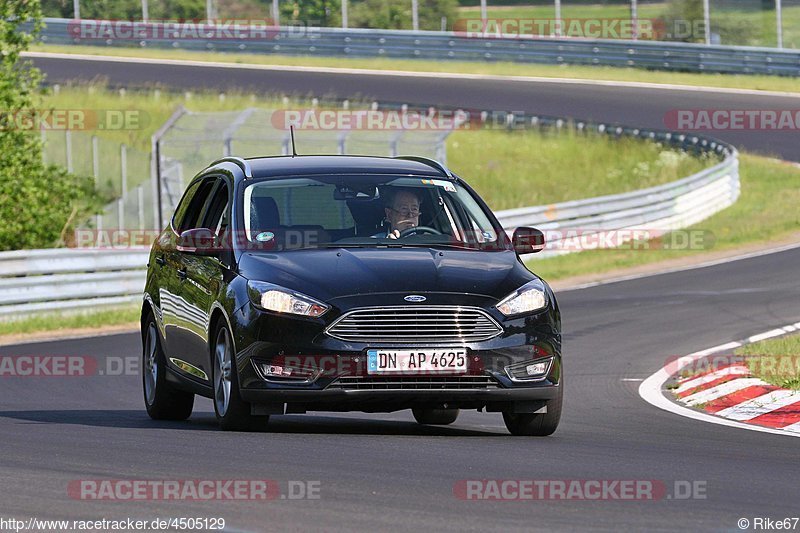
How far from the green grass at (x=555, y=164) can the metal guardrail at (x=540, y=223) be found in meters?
0.50

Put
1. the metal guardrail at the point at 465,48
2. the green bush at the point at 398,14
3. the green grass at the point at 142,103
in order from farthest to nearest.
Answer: the green bush at the point at 398,14
the metal guardrail at the point at 465,48
the green grass at the point at 142,103

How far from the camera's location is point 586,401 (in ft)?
40.8

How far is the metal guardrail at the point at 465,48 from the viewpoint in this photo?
47844mm

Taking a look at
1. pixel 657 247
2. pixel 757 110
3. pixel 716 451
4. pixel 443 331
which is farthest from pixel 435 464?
pixel 757 110

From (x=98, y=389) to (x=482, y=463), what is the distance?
655cm

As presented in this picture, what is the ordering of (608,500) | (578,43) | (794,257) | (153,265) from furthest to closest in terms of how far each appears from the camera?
(578,43), (794,257), (153,265), (608,500)

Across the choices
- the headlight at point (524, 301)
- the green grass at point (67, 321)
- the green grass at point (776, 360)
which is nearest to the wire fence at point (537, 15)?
the green grass at point (67, 321)

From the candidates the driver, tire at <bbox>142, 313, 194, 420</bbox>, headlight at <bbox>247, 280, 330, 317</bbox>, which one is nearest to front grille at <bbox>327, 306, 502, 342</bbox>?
headlight at <bbox>247, 280, 330, 317</bbox>

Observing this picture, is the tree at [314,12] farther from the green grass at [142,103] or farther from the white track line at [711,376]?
the white track line at [711,376]

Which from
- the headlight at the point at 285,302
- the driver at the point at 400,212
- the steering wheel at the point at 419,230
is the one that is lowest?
the headlight at the point at 285,302

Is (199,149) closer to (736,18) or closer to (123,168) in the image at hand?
(123,168)

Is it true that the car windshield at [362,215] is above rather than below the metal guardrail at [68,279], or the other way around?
above

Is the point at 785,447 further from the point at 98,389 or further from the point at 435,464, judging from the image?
the point at 98,389

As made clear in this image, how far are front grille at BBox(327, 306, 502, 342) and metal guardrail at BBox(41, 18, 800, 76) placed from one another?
39.3 metres
